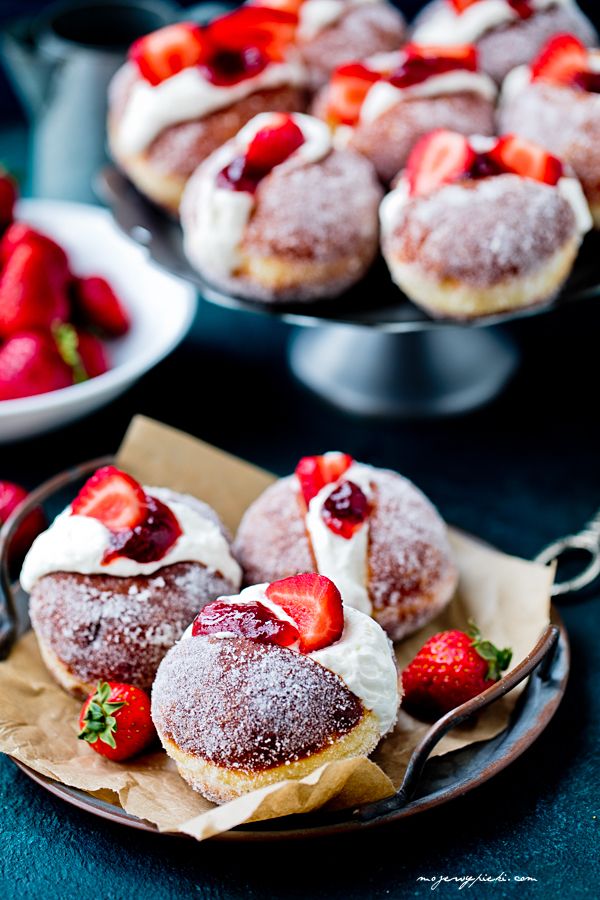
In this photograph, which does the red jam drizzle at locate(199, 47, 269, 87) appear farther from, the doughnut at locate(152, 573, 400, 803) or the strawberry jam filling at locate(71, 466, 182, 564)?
the doughnut at locate(152, 573, 400, 803)

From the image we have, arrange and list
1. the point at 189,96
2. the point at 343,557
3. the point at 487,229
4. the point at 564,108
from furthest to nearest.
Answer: the point at 189,96 < the point at 564,108 < the point at 487,229 < the point at 343,557

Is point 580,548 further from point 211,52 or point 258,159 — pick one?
point 211,52

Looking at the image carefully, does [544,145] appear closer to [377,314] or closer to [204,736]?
[377,314]

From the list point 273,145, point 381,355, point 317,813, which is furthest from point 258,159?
point 317,813

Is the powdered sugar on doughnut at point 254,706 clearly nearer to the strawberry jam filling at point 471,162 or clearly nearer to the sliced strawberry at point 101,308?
the strawberry jam filling at point 471,162

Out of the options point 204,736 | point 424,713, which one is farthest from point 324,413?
point 204,736

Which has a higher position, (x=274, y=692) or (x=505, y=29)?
(x=505, y=29)

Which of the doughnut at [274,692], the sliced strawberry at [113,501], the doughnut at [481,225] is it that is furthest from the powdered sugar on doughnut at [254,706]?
the doughnut at [481,225]
